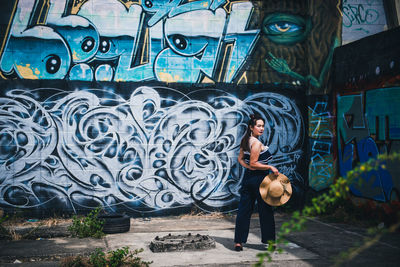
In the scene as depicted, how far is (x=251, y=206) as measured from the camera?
584cm

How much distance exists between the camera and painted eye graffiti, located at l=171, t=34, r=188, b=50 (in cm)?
828

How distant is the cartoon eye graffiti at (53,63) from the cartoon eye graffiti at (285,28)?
3.99 metres

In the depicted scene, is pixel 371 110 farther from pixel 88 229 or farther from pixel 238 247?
pixel 88 229

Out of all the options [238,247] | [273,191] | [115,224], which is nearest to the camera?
[273,191]

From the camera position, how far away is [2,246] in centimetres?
599

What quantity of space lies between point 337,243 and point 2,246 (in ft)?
15.4

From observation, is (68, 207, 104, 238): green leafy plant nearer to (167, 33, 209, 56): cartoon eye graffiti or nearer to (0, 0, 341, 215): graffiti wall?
(0, 0, 341, 215): graffiti wall

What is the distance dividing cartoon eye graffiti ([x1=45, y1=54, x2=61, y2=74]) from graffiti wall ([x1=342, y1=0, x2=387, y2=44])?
18.6 feet

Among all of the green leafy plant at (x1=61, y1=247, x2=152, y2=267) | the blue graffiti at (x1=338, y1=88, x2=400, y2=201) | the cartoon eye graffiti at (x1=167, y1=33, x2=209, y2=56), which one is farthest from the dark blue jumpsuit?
the cartoon eye graffiti at (x1=167, y1=33, x2=209, y2=56)

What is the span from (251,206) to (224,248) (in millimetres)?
686

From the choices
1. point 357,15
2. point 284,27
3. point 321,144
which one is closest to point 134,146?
point 321,144

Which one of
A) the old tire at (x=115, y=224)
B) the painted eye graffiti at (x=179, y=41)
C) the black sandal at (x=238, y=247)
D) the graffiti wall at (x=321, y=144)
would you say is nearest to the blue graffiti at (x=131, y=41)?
the painted eye graffiti at (x=179, y=41)

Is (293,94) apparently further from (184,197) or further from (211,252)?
(211,252)

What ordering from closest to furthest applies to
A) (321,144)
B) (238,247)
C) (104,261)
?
(104,261) < (238,247) < (321,144)
